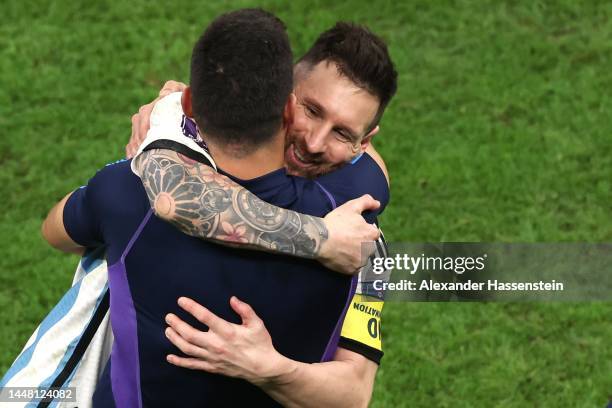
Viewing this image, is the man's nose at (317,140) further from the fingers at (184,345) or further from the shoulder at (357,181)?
the fingers at (184,345)

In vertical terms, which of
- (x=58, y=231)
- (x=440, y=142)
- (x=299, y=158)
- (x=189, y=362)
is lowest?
(x=189, y=362)

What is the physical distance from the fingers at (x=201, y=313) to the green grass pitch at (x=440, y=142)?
3.86 meters

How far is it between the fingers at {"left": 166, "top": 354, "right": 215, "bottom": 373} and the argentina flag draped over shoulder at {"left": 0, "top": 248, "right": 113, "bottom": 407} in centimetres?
67

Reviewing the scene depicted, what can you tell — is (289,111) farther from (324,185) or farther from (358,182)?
(358,182)

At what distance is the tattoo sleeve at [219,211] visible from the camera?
3607 millimetres

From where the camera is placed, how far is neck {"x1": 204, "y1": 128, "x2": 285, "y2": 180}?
11.9ft

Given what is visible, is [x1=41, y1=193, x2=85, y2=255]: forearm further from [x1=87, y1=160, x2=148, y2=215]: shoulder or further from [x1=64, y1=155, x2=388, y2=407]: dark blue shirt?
[x1=87, y1=160, x2=148, y2=215]: shoulder

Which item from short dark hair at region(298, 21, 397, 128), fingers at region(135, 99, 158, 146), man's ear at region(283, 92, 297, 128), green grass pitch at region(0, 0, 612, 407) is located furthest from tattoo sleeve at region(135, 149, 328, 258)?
green grass pitch at region(0, 0, 612, 407)

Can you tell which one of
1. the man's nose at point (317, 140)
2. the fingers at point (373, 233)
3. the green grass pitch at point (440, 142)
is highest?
the green grass pitch at point (440, 142)

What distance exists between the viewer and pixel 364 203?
394 cm

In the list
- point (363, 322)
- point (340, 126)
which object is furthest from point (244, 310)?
point (340, 126)

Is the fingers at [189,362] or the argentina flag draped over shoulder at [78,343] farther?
the argentina flag draped over shoulder at [78,343]

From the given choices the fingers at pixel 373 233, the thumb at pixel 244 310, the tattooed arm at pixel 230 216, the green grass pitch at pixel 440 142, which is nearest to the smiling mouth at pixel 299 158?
the fingers at pixel 373 233

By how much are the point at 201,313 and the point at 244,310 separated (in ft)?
0.47
